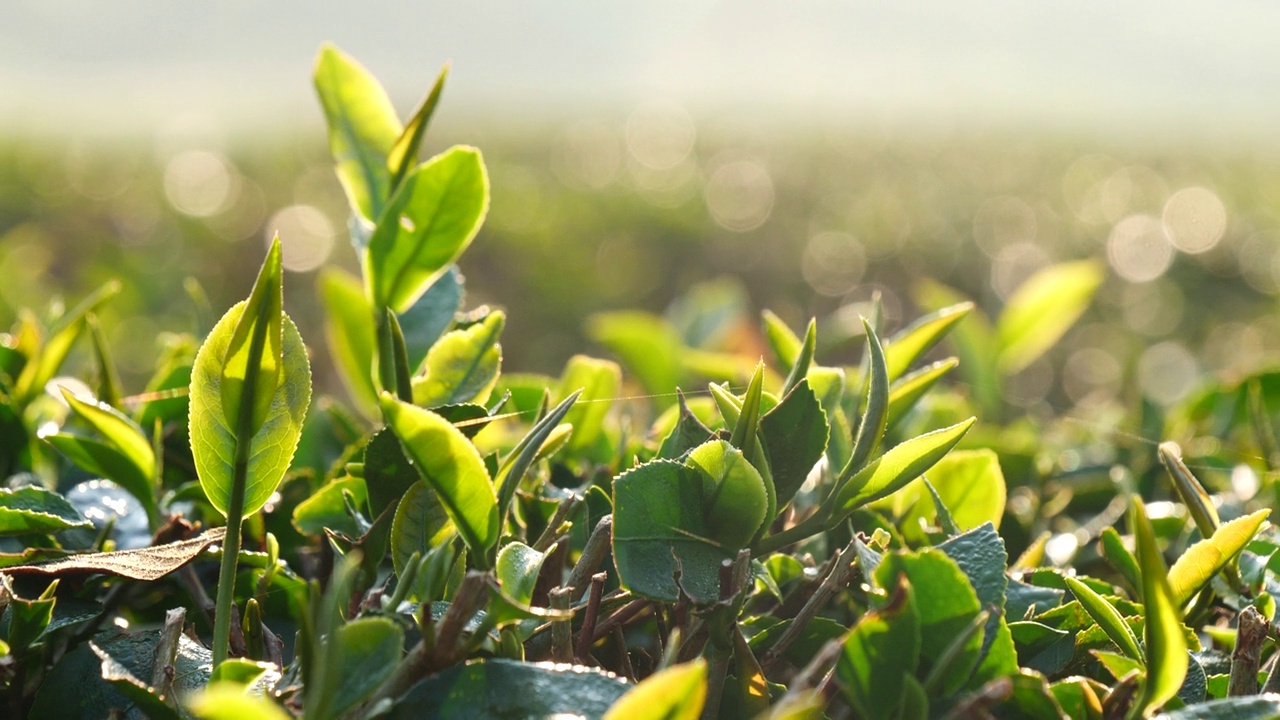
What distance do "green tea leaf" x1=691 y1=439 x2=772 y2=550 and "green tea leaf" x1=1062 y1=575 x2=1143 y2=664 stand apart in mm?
212

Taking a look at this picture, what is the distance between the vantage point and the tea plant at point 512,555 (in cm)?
68

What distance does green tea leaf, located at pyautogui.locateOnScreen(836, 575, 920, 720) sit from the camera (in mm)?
679

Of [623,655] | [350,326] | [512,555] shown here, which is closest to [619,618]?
[623,655]

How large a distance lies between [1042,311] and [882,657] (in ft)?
3.75

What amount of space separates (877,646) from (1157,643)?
6.4 inches

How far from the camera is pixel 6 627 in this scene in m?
0.83

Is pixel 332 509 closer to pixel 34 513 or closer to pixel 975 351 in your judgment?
pixel 34 513

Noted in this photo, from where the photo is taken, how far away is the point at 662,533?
77cm

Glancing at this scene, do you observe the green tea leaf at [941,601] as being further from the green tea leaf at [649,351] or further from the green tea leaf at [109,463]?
the green tea leaf at [649,351]

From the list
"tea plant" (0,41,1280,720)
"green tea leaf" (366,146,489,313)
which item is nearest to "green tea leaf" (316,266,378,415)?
"tea plant" (0,41,1280,720)

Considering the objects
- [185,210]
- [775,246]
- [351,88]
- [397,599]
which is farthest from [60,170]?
[397,599]

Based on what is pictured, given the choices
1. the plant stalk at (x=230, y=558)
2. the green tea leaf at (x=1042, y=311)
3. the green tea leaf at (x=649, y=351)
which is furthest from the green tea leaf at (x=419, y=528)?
the green tea leaf at (x=1042, y=311)

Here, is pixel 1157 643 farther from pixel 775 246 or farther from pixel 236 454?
pixel 775 246

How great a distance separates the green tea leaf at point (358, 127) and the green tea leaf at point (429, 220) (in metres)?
0.07
